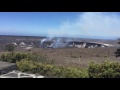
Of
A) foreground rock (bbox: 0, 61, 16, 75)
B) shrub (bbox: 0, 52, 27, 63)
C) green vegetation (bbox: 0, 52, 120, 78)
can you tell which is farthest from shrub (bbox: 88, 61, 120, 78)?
foreground rock (bbox: 0, 61, 16, 75)

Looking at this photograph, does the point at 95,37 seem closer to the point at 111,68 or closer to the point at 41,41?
the point at 111,68

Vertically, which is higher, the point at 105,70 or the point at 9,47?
the point at 9,47

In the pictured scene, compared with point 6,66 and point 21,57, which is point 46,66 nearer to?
point 21,57

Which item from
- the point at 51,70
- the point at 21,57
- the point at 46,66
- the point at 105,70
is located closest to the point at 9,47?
the point at 21,57

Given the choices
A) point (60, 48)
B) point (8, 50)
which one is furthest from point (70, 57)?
point (8, 50)

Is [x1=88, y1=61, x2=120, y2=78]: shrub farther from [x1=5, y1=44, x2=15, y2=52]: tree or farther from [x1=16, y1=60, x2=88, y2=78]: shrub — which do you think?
[x1=5, y1=44, x2=15, y2=52]: tree

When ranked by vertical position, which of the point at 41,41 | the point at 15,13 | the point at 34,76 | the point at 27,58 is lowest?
the point at 34,76
